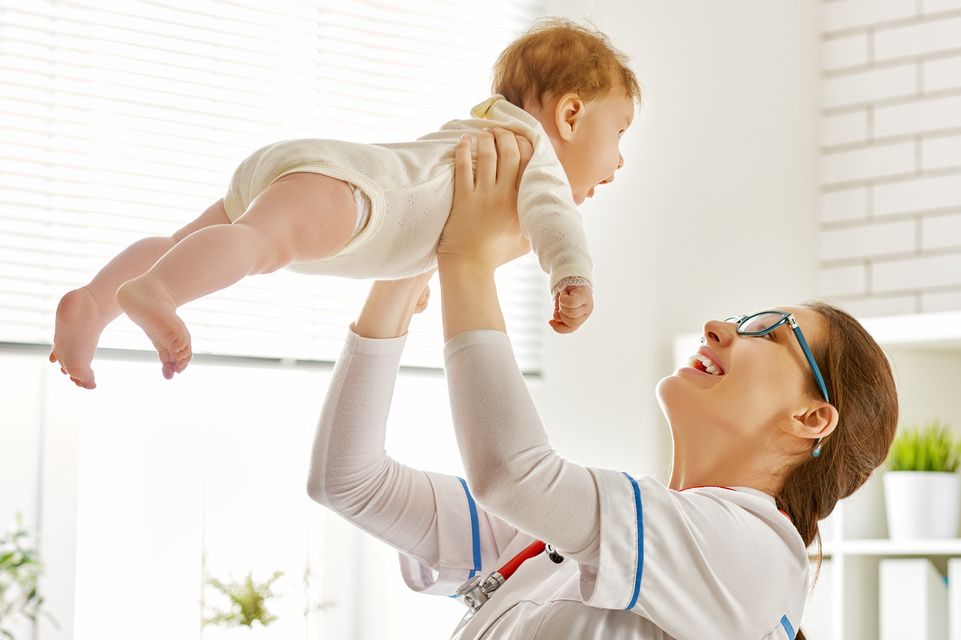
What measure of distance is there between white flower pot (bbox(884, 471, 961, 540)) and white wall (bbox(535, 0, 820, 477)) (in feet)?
2.11

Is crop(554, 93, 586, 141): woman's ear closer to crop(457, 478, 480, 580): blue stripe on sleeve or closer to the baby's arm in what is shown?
the baby's arm

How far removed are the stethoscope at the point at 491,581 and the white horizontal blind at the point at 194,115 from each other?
3.89 ft

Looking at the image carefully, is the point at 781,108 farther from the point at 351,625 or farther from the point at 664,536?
the point at 664,536

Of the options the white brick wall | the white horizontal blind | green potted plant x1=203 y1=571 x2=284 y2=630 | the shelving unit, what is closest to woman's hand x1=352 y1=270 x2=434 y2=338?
the white horizontal blind

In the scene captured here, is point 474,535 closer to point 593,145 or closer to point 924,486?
point 593,145

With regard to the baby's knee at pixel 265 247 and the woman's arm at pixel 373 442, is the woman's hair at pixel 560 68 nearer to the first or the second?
the woman's arm at pixel 373 442

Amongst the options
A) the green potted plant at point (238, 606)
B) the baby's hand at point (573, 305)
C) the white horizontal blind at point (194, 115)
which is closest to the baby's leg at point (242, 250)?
the baby's hand at point (573, 305)

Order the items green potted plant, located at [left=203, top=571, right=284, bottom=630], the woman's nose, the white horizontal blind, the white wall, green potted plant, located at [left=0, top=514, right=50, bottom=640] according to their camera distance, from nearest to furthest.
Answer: the woman's nose, green potted plant, located at [left=0, top=514, right=50, bottom=640], the white horizontal blind, green potted plant, located at [left=203, top=571, right=284, bottom=630], the white wall

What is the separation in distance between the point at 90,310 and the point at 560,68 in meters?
0.71

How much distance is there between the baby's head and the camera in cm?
161

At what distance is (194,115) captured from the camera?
2732 millimetres

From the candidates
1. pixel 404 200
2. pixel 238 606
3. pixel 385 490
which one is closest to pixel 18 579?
pixel 238 606

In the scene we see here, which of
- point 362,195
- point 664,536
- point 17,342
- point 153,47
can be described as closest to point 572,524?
point 664,536

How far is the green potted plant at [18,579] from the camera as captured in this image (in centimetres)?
238
